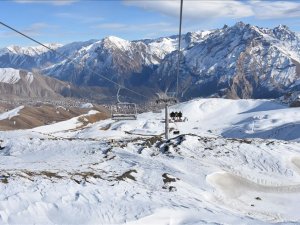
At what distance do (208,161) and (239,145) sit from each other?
554cm

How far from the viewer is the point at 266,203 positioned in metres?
37.0

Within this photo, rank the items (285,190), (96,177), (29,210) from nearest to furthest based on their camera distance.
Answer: (29,210) → (96,177) → (285,190)

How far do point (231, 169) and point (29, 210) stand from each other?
77.0 ft

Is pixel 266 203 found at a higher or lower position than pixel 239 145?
lower

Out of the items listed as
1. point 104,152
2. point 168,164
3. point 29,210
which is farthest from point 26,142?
point 29,210

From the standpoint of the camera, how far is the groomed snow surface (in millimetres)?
27578

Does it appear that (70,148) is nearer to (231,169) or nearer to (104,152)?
(104,152)

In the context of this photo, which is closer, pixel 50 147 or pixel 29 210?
pixel 29 210

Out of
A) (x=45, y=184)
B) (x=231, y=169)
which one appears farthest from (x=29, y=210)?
(x=231, y=169)

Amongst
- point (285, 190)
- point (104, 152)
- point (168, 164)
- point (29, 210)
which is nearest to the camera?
point (29, 210)

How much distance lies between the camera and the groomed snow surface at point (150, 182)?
27578mm

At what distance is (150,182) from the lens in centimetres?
3719

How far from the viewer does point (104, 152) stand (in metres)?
47.9

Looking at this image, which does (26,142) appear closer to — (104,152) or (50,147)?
(50,147)
